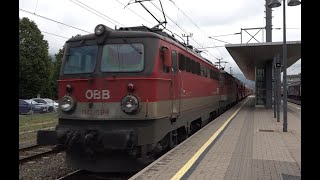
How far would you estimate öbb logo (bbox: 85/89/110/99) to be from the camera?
8297 mm

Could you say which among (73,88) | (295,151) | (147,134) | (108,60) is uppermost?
(108,60)

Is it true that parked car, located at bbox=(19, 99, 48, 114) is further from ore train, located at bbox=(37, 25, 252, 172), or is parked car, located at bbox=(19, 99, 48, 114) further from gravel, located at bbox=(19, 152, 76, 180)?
ore train, located at bbox=(37, 25, 252, 172)

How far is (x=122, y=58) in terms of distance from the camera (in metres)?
8.49

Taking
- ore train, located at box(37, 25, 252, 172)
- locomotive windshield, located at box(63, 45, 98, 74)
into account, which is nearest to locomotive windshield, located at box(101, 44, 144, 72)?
ore train, located at box(37, 25, 252, 172)

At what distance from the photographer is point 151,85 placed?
8.24m

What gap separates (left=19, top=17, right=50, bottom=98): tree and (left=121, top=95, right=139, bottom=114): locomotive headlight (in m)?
40.7

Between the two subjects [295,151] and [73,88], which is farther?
[295,151]

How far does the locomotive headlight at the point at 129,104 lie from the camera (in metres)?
8.05

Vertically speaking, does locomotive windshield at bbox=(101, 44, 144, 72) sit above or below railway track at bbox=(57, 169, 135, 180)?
above

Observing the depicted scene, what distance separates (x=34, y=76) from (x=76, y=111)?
4103 centimetres

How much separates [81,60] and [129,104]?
1.67m
